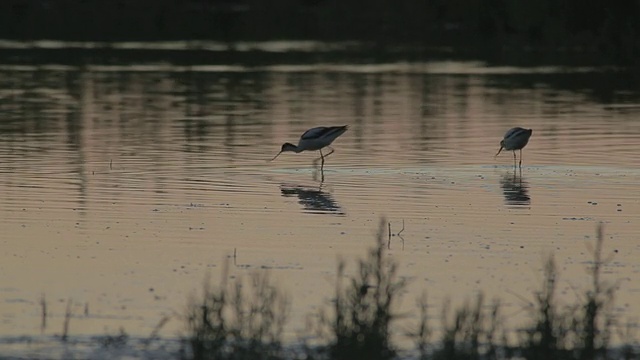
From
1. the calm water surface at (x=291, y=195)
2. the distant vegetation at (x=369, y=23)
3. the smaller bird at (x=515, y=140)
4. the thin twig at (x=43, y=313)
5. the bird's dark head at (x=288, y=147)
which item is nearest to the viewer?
the thin twig at (x=43, y=313)

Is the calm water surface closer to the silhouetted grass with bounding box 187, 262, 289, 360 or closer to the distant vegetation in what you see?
the silhouetted grass with bounding box 187, 262, 289, 360

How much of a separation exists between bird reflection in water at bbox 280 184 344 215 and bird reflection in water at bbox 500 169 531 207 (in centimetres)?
200

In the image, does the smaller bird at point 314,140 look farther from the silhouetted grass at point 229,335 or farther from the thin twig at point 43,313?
the silhouetted grass at point 229,335

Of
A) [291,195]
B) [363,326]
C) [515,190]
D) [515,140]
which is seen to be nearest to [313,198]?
[291,195]

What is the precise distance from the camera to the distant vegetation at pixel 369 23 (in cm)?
5778

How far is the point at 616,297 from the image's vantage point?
1205cm

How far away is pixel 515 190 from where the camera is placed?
1916 centimetres

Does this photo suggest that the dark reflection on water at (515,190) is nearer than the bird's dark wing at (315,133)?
Yes

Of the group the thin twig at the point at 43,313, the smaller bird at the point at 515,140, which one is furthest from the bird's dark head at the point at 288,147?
the thin twig at the point at 43,313

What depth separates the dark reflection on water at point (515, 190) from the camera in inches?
705

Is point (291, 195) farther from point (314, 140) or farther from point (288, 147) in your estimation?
point (288, 147)

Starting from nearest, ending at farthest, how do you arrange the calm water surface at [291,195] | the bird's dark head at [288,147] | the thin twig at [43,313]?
the thin twig at [43,313]
the calm water surface at [291,195]
the bird's dark head at [288,147]

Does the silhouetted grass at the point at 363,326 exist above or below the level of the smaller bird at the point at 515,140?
below

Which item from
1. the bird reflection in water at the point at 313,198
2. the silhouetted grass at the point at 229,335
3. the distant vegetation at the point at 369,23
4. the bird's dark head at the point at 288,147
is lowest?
the silhouetted grass at the point at 229,335
